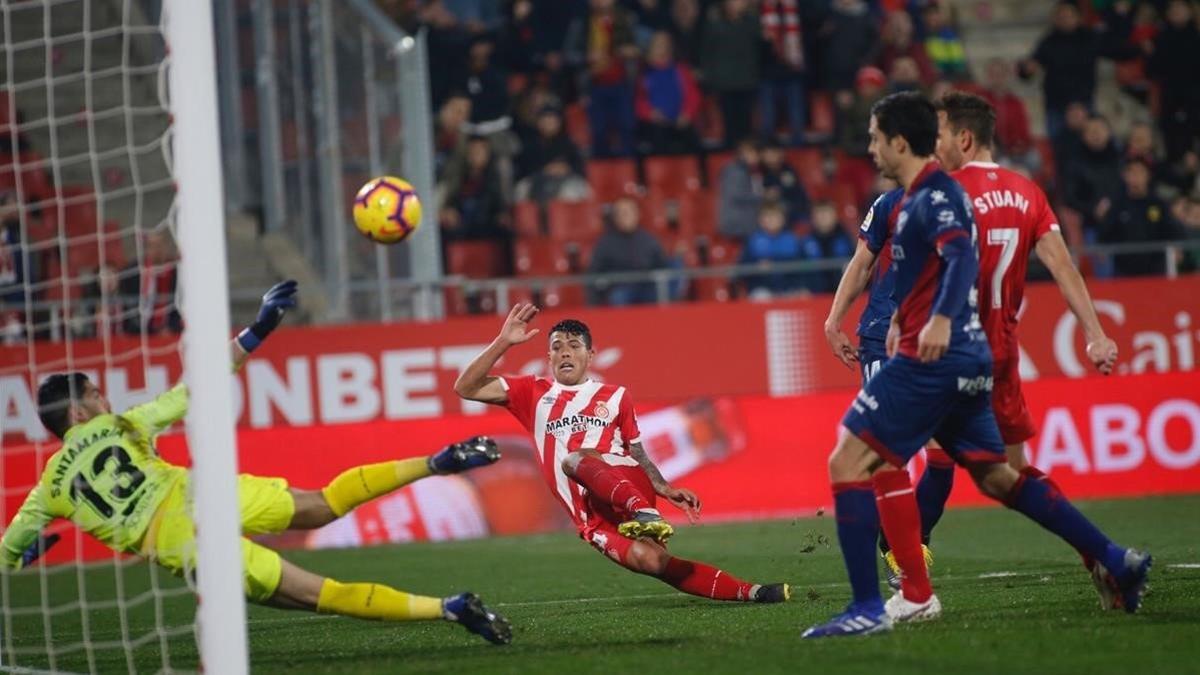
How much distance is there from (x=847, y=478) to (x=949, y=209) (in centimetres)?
107

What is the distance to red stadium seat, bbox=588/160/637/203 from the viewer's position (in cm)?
→ 1853

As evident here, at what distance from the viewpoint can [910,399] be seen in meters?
6.38

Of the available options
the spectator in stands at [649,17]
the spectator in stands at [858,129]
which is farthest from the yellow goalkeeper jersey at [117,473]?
the spectator in stands at [649,17]

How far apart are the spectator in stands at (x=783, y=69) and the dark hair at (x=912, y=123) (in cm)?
1227

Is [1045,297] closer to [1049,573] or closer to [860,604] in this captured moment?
[1049,573]

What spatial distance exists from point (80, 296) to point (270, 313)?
26.9 ft

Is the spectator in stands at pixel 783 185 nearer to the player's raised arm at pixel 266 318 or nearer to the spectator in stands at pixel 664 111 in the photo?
the spectator in stands at pixel 664 111

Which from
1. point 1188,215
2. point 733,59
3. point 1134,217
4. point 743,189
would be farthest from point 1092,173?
point 733,59

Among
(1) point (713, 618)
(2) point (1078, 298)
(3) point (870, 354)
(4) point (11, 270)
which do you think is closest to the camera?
(2) point (1078, 298)

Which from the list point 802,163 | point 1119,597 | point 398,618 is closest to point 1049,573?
point 1119,597

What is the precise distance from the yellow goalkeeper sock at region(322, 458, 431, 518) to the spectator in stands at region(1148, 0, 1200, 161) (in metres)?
13.7

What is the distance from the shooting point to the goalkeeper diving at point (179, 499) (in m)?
6.64

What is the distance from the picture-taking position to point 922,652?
5.99 m

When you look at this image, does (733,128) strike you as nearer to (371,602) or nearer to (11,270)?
(11,270)
